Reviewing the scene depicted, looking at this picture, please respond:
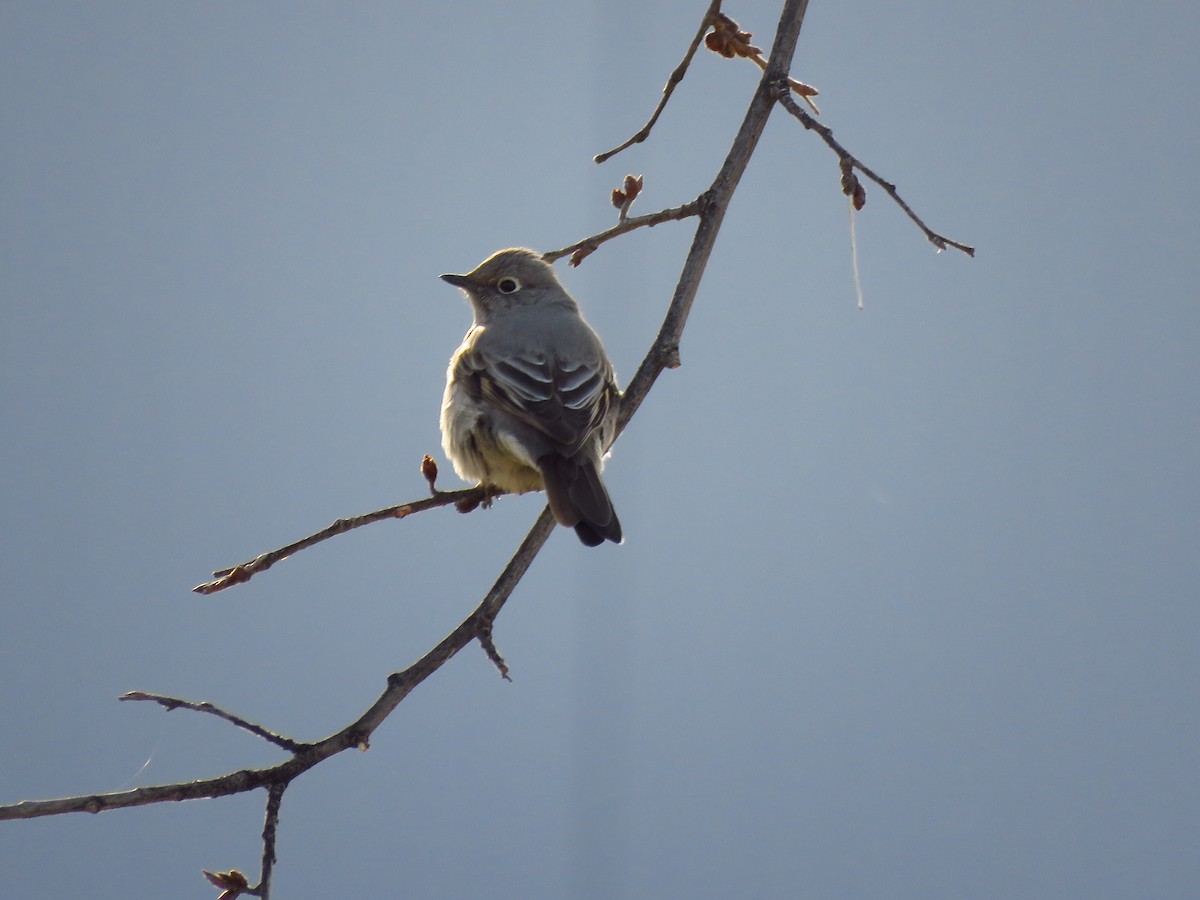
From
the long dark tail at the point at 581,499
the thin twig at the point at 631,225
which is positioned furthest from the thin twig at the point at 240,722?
the thin twig at the point at 631,225

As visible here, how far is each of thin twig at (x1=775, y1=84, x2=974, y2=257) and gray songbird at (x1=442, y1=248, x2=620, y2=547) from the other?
49.0 inches

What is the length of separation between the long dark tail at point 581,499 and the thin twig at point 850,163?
4.25 feet

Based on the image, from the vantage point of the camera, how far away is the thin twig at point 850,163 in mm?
3447

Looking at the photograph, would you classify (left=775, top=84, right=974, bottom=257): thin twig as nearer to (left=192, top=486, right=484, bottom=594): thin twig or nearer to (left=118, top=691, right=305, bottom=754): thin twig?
(left=192, top=486, right=484, bottom=594): thin twig

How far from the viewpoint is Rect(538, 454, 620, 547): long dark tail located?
12.3 feet

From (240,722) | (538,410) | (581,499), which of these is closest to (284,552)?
(240,722)

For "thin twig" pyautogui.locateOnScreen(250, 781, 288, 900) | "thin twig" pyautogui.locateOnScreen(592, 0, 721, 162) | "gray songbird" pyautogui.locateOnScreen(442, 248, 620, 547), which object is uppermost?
"thin twig" pyautogui.locateOnScreen(592, 0, 721, 162)

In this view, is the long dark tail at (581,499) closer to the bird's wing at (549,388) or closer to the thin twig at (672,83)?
the bird's wing at (549,388)

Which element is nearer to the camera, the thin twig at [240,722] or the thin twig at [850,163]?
the thin twig at [240,722]

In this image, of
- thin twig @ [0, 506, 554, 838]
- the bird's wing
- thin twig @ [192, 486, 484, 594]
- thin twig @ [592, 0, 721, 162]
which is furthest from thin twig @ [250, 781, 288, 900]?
thin twig @ [592, 0, 721, 162]

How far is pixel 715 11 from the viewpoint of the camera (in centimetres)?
400

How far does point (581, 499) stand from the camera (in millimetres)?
3848

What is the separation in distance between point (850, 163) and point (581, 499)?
1.35m

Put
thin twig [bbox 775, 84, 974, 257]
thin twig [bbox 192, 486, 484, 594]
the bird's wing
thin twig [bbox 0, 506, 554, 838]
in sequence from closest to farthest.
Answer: thin twig [bbox 0, 506, 554, 838], thin twig [bbox 192, 486, 484, 594], thin twig [bbox 775, 84, 974, 257], the bird's wing
